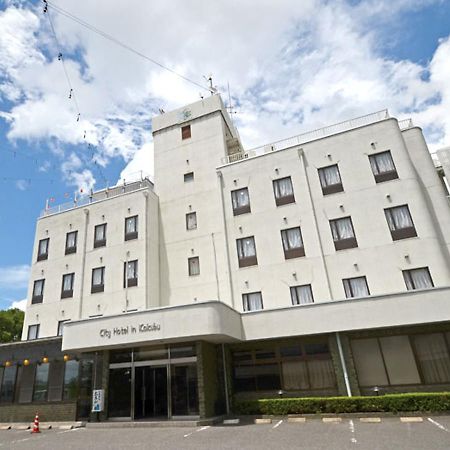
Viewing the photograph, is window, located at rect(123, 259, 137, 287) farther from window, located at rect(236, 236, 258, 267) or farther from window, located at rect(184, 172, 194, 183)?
window, located at rect(236, 236, 258, 267)

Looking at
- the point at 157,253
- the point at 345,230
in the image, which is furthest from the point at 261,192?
the point at 157,253

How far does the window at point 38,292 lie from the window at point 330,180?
20.7 m

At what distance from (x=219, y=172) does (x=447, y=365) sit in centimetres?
1626

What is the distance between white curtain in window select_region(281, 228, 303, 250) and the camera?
2059cm

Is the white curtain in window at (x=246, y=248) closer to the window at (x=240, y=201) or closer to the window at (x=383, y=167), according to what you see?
the window at (x=240, y=201)

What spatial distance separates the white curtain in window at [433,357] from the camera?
15195 millimetres

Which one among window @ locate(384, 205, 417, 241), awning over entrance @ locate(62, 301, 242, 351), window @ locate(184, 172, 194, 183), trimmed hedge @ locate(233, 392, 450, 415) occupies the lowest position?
trimmed hedge @ locate(233, 392, 450, 415)

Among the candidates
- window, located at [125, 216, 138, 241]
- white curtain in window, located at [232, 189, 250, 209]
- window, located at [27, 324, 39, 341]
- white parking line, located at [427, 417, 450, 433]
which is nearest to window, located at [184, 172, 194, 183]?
white curtain in window, located at [232, 189, 250, 209]

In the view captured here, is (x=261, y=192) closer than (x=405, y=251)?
No

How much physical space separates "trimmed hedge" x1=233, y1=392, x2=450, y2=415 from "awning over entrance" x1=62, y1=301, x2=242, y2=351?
123 inches

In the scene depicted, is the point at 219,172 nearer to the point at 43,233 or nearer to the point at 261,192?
the point at 261,192

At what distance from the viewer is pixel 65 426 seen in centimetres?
1655

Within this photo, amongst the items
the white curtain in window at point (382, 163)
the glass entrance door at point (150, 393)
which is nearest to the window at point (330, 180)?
the white curtain in window at point (382, 163)

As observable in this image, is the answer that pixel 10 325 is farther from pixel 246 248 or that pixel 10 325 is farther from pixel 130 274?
pixel 246 248
